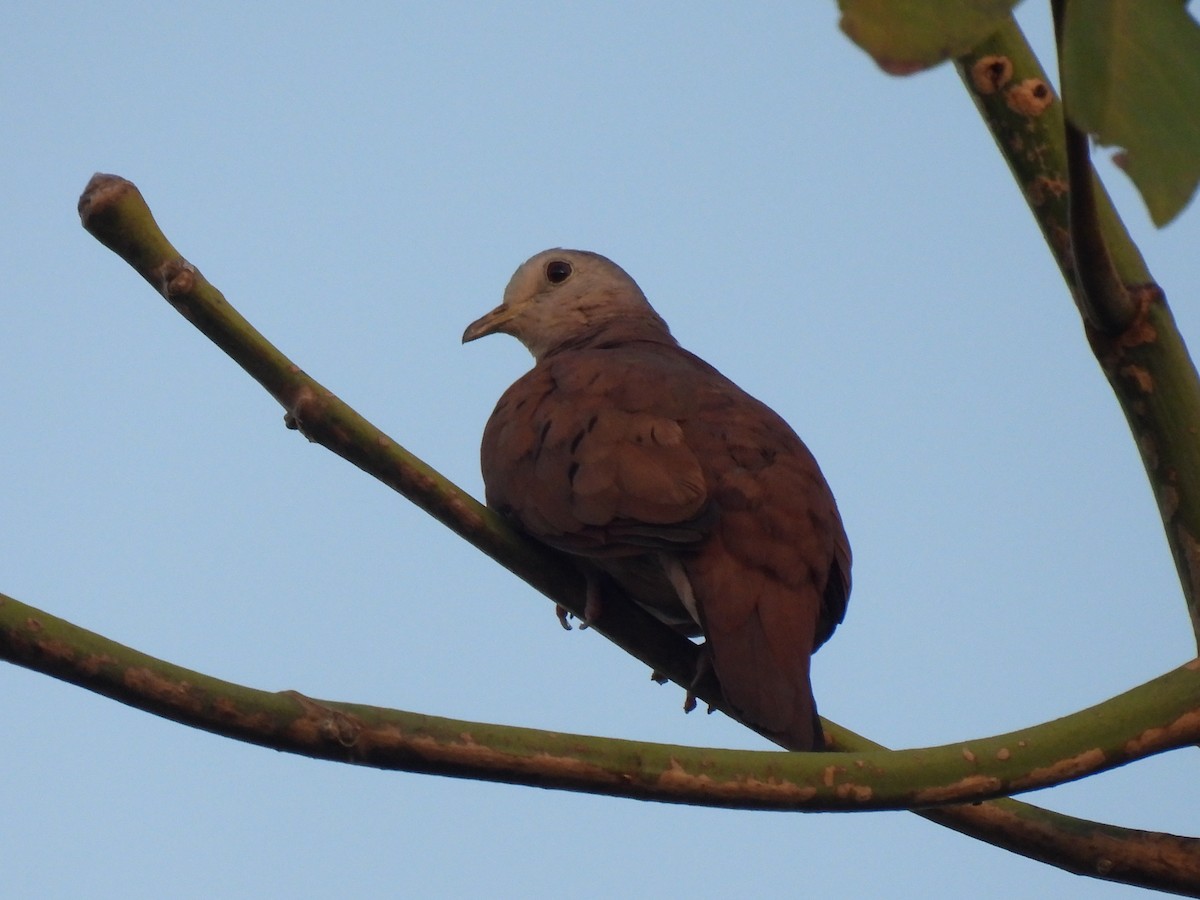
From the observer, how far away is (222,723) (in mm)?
1396

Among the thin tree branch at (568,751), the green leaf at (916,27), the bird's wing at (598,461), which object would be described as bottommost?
the thin tree branch at (568,751)

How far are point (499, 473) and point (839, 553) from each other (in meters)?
0.83

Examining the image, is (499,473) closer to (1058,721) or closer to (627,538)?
(627,538)

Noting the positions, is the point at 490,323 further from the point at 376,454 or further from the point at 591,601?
the point at 376,454

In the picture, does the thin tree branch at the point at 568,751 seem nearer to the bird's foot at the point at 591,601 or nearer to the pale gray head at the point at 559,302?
the bird's foot at the point at 591,601

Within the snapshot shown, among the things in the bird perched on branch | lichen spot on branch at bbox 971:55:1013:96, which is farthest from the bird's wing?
lichen spot on branch at bbox 971:55:1013:96

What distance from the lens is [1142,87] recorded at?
72cm

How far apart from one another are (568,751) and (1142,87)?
0.99 metres

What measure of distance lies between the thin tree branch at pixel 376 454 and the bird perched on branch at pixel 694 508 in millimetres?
479

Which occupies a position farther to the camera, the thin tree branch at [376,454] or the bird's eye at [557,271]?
the bird's eye at [557,271]

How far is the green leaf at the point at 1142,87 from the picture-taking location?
27.6 inches

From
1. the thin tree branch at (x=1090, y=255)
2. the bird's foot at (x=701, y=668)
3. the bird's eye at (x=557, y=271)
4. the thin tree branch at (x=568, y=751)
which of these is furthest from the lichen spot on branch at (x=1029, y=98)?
the bird's eye at (x=557, y=271)

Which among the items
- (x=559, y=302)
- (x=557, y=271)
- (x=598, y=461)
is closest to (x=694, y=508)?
(x=598, y=461)

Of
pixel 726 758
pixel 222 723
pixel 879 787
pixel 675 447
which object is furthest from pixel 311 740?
pixel 675 447
